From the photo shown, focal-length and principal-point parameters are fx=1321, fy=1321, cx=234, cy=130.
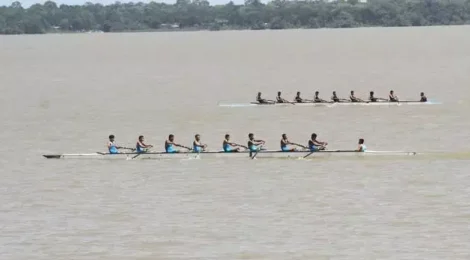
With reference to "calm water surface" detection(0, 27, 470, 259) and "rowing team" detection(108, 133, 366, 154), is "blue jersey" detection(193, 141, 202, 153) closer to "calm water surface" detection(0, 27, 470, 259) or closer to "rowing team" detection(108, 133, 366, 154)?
"rowing team" detection(108, 133, 366, 154)

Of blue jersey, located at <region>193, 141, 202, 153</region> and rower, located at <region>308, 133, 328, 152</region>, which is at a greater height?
rower, located at <region>308, 133, 328, 152</region>

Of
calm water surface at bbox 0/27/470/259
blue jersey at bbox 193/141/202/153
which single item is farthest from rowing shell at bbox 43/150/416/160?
calm water surface at bbox 0/27/470/259

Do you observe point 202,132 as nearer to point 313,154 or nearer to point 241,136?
point 241,136

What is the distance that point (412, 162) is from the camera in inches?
1560

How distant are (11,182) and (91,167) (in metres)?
3.23

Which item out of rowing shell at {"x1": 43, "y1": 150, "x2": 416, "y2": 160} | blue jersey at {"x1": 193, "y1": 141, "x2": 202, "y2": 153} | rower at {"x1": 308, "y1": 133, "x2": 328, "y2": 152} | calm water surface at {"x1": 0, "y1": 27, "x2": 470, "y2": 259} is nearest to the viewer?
calm water surface at {"x1": 0, "y1": 27, "x2": 470, "y2": 259}

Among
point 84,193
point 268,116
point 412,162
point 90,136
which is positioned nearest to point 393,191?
point 412,162

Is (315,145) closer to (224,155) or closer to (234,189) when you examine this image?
(224,155)

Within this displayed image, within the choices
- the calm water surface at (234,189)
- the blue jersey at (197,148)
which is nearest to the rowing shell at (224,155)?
the blue jersey at (197,148)

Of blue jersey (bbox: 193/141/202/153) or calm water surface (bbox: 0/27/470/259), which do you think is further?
blue jersey (bbox: 193/141/202/153)

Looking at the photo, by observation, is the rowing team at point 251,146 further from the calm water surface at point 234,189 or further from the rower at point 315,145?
the calm water surface at point 234,189

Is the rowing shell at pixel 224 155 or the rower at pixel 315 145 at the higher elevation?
the rower at pixel 315 145

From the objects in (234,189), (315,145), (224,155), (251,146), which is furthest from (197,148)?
(234,189)

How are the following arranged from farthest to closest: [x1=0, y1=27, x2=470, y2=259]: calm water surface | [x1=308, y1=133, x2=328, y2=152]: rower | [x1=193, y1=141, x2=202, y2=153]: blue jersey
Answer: [x1=193, y1=141, x2=202, y2=153]: blue jersey < [x1=308, y1=133, x2=328, y2=152]: rower < [x1=0, y1=27, x2=470, y2=259]: calm water surface
